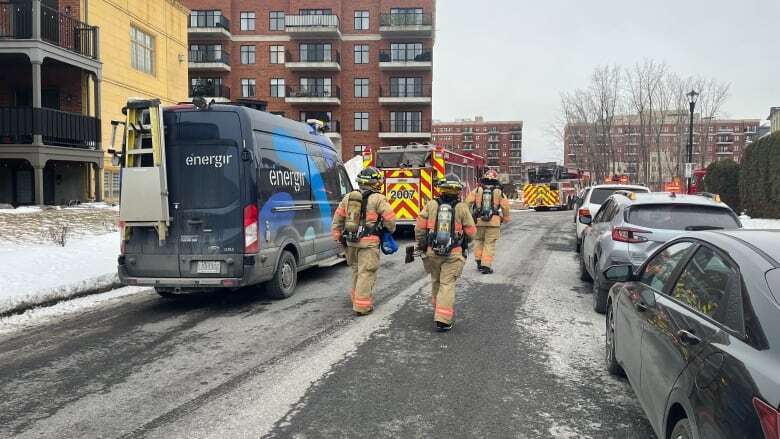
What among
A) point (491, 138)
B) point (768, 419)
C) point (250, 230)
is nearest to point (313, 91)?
point (250, 230)

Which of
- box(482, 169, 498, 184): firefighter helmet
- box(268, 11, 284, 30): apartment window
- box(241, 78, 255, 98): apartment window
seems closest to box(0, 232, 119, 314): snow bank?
box(482, 169, 498, 184): firefighter helmet

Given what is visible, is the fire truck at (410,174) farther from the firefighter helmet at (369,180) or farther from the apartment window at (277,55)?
the apartment window at (277,55)

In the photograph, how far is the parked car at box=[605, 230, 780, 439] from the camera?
2084 millimetres

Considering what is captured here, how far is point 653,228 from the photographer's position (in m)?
6.80

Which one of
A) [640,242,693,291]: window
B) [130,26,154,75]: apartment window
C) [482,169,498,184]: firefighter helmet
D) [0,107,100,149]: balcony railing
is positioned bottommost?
[640,242,693,291]: window

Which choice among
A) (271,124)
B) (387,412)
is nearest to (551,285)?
(271,124)

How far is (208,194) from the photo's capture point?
7.09 m

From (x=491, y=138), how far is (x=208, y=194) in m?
137

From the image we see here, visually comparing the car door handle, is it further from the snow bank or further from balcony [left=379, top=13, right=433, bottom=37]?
balcony [left=379, top=13, right=433, bottom=37]

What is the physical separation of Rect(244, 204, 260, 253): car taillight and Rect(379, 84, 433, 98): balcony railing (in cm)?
4113

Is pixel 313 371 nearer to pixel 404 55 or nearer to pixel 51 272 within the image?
pixel 51 272

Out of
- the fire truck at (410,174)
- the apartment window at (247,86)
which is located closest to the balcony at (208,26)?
the apartment window at (247,86)

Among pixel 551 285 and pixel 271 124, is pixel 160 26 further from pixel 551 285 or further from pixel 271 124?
pixel 551 285

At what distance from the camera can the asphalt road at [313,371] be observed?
378 centimetres
